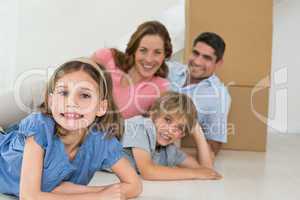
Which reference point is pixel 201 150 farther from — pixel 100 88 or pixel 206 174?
pixel 100 88

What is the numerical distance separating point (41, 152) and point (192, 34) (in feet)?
3.47

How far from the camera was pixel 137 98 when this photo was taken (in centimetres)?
186

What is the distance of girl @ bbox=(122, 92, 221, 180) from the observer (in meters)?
1.62

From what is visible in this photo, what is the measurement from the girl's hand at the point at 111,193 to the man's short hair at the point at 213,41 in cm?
94

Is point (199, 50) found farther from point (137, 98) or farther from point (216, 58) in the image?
point (137, 98)

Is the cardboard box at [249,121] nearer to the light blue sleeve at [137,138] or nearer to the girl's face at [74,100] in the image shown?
the light blue sleeve at [137,138]

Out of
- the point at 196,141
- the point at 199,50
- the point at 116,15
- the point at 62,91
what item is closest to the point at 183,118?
the point at 196,141

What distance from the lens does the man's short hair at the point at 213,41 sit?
2064 mm

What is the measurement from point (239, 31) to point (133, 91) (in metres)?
0.56

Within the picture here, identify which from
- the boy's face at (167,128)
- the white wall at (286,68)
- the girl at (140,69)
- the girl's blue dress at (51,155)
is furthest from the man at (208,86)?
the girl's blue dress at (51,155)

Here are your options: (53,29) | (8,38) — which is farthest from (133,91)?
(8,38)

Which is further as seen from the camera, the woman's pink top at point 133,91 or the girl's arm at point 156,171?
the woman's pink top at point 133,91

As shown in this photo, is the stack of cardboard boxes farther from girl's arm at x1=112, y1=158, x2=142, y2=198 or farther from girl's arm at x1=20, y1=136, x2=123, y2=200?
girl's arm at x1=20, y1=136, x2=123, y2=200

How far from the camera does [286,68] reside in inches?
103
